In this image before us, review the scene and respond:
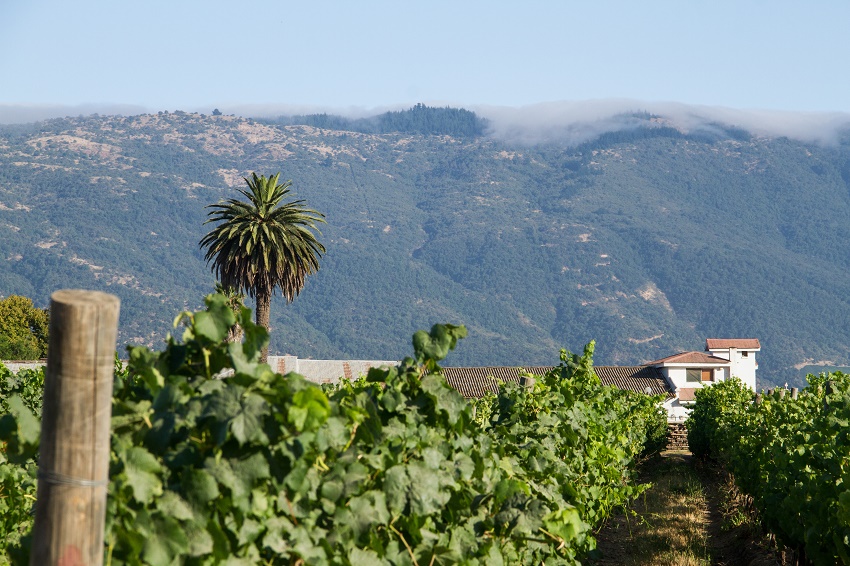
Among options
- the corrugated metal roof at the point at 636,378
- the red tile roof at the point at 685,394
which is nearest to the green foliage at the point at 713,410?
the corrugated metal roof at the point at 636,378

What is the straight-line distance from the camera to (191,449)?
3115 mm

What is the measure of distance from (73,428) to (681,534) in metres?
12.3

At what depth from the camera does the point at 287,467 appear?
10.6 ft

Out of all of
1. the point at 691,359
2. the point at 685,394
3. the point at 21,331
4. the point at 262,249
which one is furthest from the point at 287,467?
the point at 21,331

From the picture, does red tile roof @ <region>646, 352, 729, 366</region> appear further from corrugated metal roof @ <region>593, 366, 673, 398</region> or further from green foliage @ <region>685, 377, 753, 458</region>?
green foliage @ <region>685, 377, 753, 458</region>

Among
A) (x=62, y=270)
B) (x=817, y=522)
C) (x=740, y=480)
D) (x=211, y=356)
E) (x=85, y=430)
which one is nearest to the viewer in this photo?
(x=85, y=430)

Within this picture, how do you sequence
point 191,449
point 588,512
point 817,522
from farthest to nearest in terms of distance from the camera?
1. point 588,512
2. point 817,522
3. point 191,449

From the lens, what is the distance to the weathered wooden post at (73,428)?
260cm

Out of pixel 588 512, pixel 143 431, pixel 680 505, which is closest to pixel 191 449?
pixel 143 431

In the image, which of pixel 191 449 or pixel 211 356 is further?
pixel 211 356

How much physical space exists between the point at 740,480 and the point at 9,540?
11184 mm

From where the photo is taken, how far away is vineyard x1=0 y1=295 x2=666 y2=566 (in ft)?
9.92

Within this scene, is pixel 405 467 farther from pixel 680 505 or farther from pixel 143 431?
pixel 680 505

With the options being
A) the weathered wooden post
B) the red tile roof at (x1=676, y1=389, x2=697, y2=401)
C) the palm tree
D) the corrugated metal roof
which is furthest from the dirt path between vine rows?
the red tile roof at (x1=676, y1=389, x2=697, y2=401)
